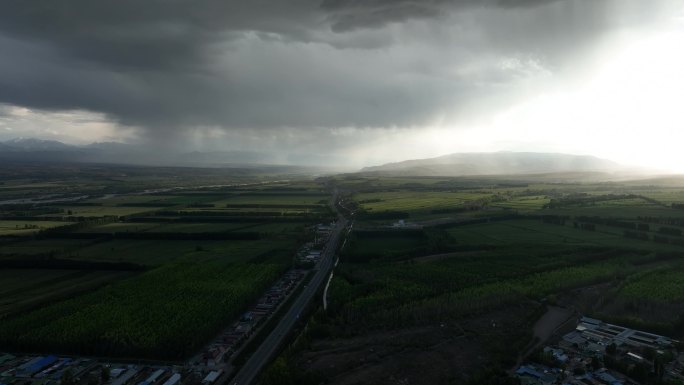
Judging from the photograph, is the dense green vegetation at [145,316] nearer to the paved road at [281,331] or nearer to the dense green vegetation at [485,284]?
the paved road at [281,331]

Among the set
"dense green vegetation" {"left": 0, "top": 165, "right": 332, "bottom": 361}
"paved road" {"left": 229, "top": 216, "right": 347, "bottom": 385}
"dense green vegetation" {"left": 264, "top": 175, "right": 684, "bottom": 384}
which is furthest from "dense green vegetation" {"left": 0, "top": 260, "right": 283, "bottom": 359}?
"dense green vegetation" {"left": 264, "top": 175, "right": 684, "bottom": 384}

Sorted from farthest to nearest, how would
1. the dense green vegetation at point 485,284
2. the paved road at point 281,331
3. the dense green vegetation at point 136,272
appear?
the dense green vegetation at point 136,272, the dense green vegetation at point 485,284, the paved road at point 281,331

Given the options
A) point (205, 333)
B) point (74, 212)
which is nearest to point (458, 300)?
point (205, 333)

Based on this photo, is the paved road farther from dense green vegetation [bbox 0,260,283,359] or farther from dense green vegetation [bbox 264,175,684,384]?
dense green vegetation [bbox 0,260,283,359]

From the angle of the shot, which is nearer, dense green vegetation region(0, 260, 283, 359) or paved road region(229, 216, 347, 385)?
paved road region(229, 216, 347, 385)

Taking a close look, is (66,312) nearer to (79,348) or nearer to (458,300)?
(79,348)

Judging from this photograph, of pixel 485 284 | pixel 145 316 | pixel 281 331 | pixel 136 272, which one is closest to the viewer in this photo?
pixel 281 331

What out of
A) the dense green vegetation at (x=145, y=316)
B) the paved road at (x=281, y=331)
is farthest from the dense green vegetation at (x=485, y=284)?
the dense green vegetation at (x=145, y=316)

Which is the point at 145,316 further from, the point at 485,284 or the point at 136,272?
the point at 485,284

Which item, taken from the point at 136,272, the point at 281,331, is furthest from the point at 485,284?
the point at 136,272
